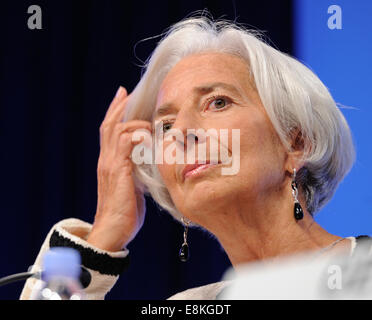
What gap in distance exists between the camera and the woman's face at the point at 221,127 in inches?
54.7

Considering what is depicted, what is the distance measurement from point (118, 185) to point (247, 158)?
0.54 metres

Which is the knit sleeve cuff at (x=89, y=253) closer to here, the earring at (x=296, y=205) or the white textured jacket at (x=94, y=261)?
the white textured jacket at (x=94, y=261)

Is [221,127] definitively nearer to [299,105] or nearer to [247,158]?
[247,158]

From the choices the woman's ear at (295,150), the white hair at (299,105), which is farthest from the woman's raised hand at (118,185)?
the woman's ear at (295,150)

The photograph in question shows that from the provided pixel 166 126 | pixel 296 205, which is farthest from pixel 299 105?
pixel 166 126

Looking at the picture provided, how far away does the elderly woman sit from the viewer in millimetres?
1410

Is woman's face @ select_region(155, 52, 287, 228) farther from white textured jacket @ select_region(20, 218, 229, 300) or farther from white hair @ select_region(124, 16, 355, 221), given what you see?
white textured jacket @ select_region(20, 218, 229, 300)

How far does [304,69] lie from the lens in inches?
60.5

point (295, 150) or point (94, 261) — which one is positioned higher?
point (295, 150)

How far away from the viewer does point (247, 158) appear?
1390 millimetres

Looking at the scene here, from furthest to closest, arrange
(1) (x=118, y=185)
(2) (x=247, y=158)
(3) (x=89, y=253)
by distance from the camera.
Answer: (1) (x=118, y=185), (3) (x=89, y=253), (2) (x=247, y=158)

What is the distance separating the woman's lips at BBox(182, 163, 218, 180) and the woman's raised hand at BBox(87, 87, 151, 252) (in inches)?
14.2

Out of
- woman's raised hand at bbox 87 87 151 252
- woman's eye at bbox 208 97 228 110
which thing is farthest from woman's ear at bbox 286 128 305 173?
woman's raised hand at bbox 87 87 151 252

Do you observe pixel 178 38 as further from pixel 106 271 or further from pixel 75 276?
pixel 75 276
